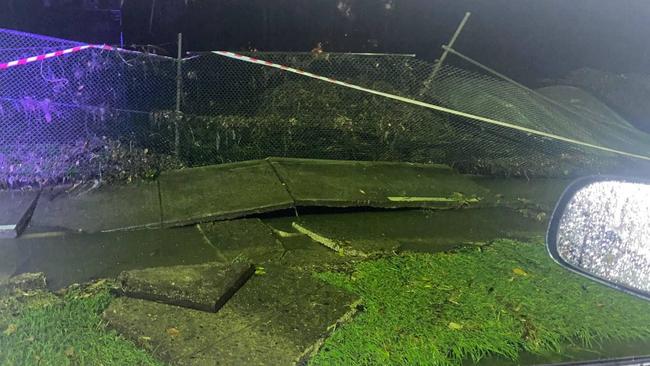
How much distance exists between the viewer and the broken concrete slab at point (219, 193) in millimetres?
5082

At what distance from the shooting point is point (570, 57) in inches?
378

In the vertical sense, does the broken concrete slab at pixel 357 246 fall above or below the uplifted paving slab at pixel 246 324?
below

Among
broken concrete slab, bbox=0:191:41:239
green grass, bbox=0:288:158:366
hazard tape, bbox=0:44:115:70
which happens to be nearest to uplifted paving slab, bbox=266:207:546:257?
green grass, bbox=0:288:158:366

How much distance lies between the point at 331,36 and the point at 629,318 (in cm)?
612

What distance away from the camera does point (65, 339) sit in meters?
3.09

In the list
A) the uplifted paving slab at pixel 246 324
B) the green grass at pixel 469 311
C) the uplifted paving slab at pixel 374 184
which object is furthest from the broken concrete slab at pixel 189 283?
the uplifted paving slab at pixel 374 184

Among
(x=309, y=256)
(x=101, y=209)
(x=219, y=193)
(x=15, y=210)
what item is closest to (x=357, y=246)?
(x=309, y=256)

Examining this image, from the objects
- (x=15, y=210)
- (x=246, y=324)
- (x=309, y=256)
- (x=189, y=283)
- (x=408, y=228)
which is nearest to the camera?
(x=246, y=324)

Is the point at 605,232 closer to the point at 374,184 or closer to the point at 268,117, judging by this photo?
the point at 374,184

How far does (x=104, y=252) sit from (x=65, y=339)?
4.41 feet

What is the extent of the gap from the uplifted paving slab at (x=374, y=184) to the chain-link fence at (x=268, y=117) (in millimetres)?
272

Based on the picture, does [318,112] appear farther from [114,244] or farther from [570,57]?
[570,57]

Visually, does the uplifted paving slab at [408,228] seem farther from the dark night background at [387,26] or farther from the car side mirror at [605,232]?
the dark night background at [387,26]

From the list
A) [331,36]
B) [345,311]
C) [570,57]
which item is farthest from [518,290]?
[570,57]
